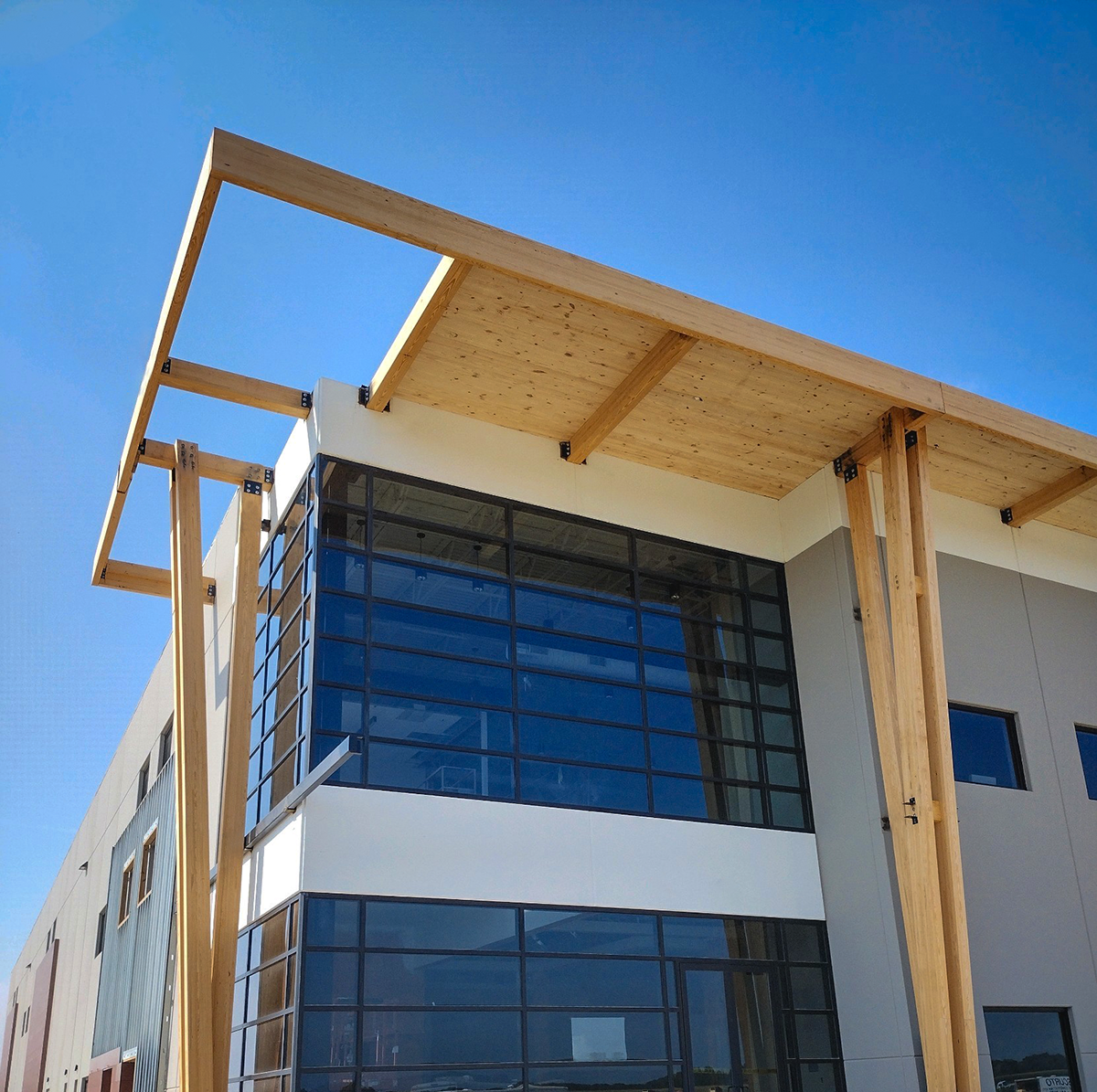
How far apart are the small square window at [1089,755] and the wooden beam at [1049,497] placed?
256 cm

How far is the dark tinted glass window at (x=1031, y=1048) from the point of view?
31.8ft

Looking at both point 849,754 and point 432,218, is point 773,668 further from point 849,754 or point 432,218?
point 432,218

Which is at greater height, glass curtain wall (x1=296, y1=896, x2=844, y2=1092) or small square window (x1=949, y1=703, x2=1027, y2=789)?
small square window (x1=949, y1=703, x2=1027, y2=789)

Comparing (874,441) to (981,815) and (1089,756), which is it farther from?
(1089,756)

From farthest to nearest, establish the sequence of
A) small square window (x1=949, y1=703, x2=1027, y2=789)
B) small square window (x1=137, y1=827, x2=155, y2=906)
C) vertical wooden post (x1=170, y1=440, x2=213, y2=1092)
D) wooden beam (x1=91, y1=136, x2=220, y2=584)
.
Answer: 1. small square window (x1=137, y1=827, x2=155, y2=906)
2. small square window (x1=949, y1=703, x2=1027, y2=789)
3. vertical wooden post (x1=170, y1=440, x2=213, y2=1092)
4. wooden beam (x1=91, y1=136, x2=220, y2=584)

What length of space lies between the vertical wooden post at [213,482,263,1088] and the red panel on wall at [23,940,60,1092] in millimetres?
19363

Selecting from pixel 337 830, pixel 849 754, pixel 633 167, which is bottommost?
pixel 337 830

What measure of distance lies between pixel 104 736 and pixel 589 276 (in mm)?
18672

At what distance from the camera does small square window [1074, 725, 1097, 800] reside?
464 inches

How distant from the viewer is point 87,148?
15.0 metres

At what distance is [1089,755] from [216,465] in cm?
1044

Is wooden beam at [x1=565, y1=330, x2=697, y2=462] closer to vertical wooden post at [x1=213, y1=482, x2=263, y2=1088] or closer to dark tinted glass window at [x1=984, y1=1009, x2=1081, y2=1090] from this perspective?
vertical wooden post at [x1=213, y1=482, x2=263, y2=1088]

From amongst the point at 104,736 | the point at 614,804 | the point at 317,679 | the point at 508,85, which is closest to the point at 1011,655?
the point at 614,804

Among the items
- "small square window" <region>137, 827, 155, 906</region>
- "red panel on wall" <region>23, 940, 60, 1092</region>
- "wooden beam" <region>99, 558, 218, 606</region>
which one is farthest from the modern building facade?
"red panel on wall" <region>23, 940, 60, 1092</region>
